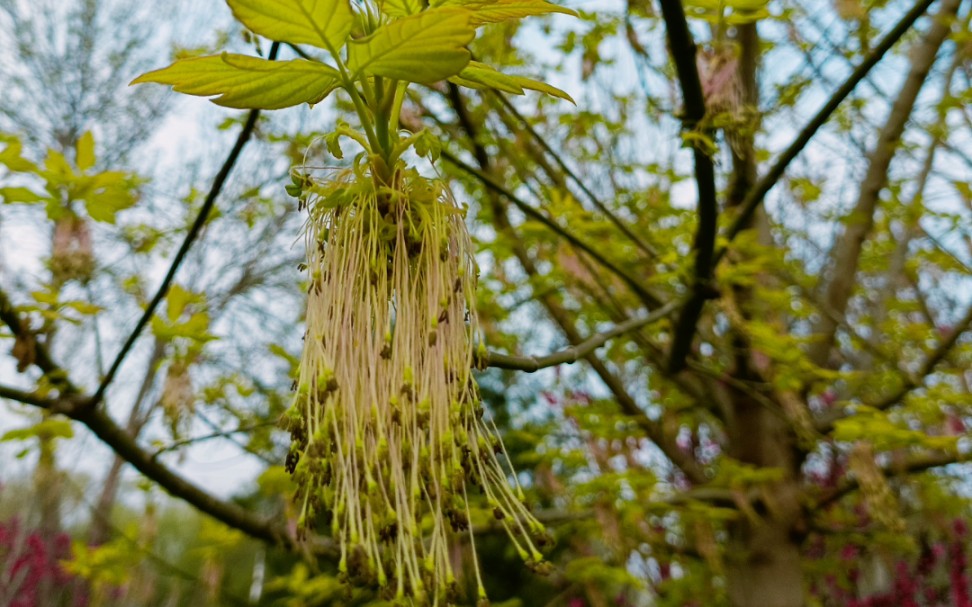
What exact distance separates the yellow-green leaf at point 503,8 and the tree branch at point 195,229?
601mm

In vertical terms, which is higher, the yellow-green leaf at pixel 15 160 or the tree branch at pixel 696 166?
the yellow-green leaf at pixel 15 160

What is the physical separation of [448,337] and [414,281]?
0.27 feet

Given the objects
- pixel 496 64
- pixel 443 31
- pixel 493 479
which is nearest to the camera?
pixel 443 31

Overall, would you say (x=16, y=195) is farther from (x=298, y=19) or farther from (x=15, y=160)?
(x=298, y=19)

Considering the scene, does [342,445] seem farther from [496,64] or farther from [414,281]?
[496,64]

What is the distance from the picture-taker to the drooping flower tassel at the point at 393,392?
0.72 meters

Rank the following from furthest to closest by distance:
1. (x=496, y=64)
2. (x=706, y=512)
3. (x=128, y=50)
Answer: (x=128, y=50) < (x=496, y=64) < (x=706, y=512)

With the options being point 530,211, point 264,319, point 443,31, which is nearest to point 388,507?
point 443,31

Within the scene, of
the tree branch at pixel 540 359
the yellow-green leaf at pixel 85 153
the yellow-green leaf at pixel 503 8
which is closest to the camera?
the yellow-green leaf at pixel 503 8

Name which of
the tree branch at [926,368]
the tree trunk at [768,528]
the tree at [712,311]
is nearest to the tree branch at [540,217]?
the tree at [712,311]

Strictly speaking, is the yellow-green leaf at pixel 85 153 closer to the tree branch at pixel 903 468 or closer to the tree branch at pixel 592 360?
the tree branch at pixel 592 360

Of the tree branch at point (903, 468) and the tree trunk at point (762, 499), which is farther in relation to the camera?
the tree trunk at point (762, 499)

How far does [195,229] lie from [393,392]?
0.83 metres

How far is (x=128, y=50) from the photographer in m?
6.31
